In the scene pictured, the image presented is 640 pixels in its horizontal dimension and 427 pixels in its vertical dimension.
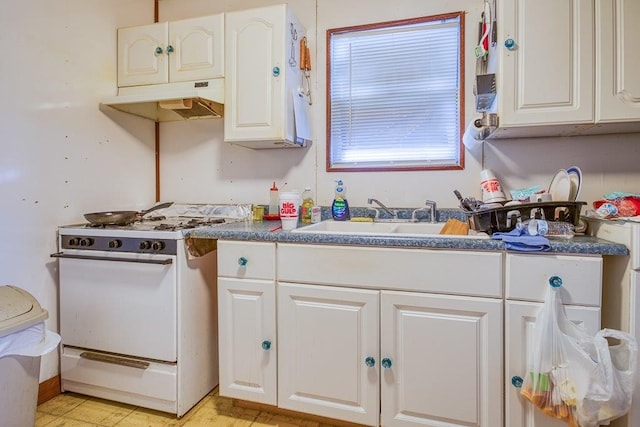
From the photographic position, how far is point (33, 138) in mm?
1646

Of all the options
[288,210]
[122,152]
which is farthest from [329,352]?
[122,152]

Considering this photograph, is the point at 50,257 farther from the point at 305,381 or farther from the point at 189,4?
the point at 189,4

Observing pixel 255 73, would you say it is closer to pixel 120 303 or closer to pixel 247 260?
pixel 247 260

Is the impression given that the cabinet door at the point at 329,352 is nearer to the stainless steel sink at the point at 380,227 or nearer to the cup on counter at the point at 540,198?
the stainless steel sink at the point at 380,227

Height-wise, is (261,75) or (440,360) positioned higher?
(261,75)

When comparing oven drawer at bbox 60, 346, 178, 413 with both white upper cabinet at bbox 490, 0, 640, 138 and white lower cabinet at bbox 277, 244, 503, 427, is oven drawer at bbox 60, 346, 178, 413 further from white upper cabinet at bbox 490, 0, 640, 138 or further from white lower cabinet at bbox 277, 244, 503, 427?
white upper cabinet at bbox 490, 0, 640, 138

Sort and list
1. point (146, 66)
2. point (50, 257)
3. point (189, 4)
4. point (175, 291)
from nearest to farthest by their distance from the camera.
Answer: point (175, 291), point (50, 257), point (146, 66), point (189, 4)

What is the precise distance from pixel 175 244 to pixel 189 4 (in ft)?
5.79

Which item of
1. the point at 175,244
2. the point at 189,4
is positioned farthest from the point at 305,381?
the point at 189,4

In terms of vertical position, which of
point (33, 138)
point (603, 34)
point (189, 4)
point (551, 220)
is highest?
point (189, 4)

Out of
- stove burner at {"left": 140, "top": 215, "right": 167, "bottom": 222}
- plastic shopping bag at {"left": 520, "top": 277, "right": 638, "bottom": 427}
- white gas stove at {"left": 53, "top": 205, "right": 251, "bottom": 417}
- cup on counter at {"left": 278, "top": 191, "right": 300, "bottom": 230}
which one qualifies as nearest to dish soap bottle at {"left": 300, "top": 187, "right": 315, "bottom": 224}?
cup on counter at {"left": 278, "top": 191, "right": 300, "bottom": 230}

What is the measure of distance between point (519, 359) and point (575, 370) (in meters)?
0.17

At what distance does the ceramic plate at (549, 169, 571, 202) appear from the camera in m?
1.46

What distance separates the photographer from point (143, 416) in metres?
1.61
